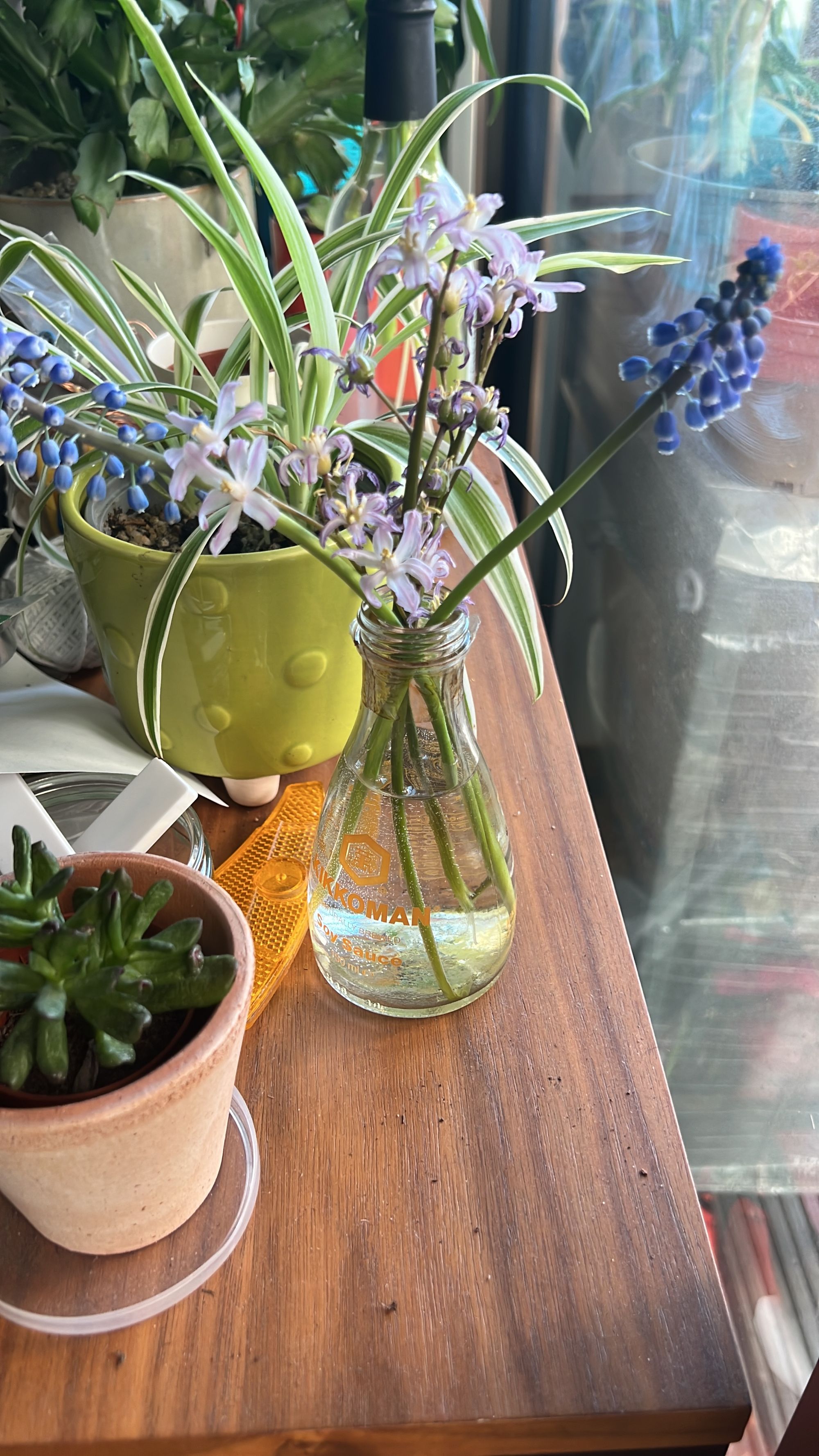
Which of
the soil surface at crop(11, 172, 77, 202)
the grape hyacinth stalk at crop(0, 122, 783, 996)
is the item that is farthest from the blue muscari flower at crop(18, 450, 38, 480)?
the soil surface at crop(11, 172, 77, 202)

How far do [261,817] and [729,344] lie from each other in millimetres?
396

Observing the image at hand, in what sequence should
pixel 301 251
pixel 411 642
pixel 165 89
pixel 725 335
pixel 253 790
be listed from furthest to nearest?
pixel 165 89, pixel 253 790, pixel 301 251, pixel 411 642, pixel 725 335

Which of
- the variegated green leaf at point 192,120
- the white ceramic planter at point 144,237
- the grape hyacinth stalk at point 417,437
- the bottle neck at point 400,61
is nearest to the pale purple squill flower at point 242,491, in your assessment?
the grape hyacinth stalk at point 417,437

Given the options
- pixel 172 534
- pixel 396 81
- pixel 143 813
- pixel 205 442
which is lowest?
pixel 143 813

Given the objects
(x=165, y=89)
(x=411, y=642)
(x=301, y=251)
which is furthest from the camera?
(x=165, y=89)

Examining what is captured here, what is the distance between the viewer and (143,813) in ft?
1.69

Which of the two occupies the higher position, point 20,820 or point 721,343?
point 721,343

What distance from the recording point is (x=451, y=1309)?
393mm

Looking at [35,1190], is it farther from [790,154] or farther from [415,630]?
[790,154]

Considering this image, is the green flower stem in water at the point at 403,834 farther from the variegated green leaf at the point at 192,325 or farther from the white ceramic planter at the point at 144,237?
the white ceramic planter at the point at 144,237

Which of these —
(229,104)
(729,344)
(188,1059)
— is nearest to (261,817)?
(188,1059)

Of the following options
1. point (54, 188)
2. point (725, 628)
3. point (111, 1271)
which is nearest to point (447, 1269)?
point (111, 1271)

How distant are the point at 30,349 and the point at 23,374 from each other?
0.03 metres

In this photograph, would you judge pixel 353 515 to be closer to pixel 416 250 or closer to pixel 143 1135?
pixel 416 250
